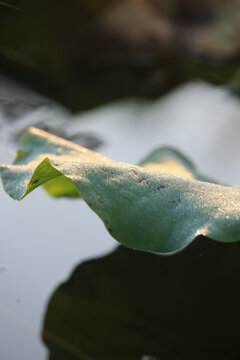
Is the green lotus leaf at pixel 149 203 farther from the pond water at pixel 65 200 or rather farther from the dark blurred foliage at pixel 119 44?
the dark blurred foliage at pixel 119 44

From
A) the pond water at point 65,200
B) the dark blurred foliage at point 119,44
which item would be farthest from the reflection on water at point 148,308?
the dark blurred foliage at point 119,44

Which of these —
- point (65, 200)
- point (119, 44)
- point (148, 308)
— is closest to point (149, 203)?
point (148, 308)

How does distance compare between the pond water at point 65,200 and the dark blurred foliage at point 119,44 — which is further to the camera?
the dark blurred foliage at point 119,44

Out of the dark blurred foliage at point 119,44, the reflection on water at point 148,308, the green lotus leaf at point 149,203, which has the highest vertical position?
the green lotus leaf at point 149,203

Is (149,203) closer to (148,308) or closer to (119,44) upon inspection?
(148,308)

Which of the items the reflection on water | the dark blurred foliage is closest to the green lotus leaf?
the reflection on water

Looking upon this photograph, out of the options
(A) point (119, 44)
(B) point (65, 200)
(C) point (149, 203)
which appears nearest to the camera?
(C) point (149, 203)
